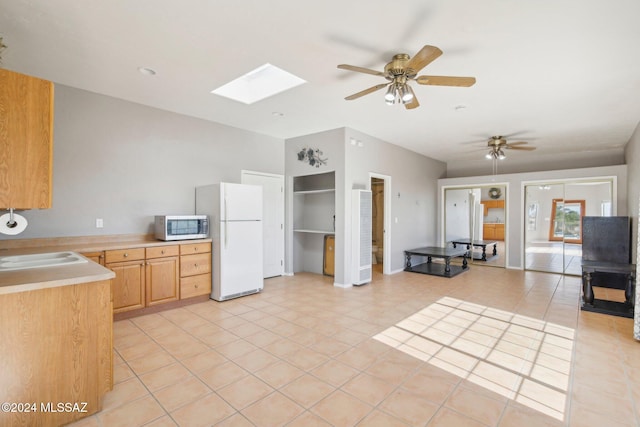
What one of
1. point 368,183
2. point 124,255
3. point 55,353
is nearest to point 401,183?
point 368,183

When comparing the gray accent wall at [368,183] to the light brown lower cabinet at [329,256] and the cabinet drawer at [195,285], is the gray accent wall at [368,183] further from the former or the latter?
the cabinet drawer at [195,285]

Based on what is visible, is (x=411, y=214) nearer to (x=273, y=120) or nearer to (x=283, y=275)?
(x=283, y=275)

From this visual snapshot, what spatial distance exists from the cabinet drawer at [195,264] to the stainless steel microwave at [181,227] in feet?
0.87

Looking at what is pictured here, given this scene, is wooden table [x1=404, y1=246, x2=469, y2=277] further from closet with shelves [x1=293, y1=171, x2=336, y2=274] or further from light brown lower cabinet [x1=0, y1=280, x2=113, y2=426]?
light brown lower cabinet [x1=0, y1=280, x2=113, y2=426]

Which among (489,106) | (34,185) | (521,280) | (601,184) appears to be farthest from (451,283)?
(34,185)

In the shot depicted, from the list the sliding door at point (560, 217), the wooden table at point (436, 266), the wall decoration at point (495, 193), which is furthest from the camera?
the wall decoration at point (495, 193)

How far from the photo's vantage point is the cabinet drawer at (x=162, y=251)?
363cm

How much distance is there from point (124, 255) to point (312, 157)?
322 centimetres

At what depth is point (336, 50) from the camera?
103 inches

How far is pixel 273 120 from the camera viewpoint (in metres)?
4.59

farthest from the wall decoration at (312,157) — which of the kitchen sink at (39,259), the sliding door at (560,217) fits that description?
the sliding door at (560,217)

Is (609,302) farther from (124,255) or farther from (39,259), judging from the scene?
(39,259)

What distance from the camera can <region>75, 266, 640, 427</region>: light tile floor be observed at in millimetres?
1902

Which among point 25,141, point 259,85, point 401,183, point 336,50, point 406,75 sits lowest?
point 25,141
